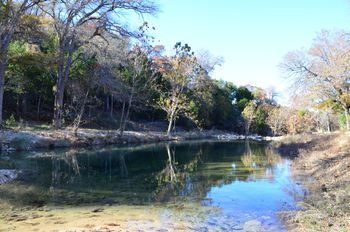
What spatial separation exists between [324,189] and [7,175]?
11.3 meters

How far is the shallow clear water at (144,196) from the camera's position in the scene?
29.6ft

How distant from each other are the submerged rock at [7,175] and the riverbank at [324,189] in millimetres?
9664

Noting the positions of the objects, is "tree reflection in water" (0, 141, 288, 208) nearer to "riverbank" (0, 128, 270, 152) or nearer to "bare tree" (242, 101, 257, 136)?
"riverbank" (0, 128, 270, 152)

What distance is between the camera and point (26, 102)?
42.7 metres

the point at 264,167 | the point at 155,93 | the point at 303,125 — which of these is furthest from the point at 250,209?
the point at 303,125

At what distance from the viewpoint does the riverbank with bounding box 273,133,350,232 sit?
7.99m

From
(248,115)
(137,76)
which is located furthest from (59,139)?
(248,115)

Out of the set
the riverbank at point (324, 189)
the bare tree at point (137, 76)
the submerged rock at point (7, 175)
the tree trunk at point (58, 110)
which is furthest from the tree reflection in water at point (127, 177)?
the bare tree at point (137, 76)

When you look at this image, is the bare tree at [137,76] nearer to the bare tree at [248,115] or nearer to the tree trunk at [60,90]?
the tree trunk at [60,90]

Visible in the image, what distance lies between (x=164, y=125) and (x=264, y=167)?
36.6m

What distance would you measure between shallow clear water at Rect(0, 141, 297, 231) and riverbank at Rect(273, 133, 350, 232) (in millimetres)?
559

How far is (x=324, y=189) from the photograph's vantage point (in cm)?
1284

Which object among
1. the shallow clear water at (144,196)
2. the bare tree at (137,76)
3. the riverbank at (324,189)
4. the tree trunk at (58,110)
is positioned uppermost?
the bare tree at (137,76)

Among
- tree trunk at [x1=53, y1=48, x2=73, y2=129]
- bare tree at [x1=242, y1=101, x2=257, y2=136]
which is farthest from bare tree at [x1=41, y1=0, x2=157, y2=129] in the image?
bare tree at [x1=242, y1=101, x2=257, y2=136]
